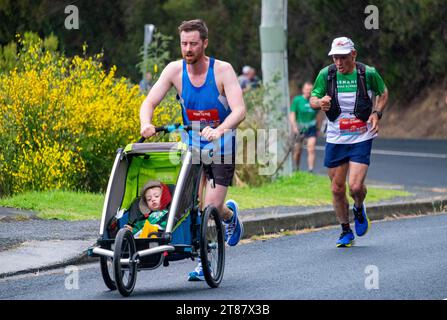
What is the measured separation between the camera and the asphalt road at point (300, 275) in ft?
32.1

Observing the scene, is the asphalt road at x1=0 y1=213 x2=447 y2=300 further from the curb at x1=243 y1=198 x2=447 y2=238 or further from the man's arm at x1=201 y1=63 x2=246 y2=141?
the man's arm at x1=201 y1=63 x2=246 y2=141

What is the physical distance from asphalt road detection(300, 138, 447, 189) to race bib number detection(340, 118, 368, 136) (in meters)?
7.75

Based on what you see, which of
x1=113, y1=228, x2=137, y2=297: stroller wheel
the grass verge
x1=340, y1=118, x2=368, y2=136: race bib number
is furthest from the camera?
the grass verge

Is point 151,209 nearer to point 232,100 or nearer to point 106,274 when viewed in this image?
point 106,274

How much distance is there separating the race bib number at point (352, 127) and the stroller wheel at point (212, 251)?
7.97 ft

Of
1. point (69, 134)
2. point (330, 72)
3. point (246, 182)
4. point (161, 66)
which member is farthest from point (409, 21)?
point (330, 72)

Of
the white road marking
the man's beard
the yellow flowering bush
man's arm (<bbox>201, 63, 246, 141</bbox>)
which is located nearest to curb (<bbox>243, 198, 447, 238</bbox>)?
the yellow flowering bush

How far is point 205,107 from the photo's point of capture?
1020cm

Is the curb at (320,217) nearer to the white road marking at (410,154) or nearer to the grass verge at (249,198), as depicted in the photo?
the grass verge at (249,198)

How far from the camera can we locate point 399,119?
37312 mm

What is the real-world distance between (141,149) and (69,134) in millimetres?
6402

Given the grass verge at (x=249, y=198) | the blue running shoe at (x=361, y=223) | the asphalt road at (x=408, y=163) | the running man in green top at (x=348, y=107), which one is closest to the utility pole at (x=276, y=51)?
the grass verge at (x=249, y=198)

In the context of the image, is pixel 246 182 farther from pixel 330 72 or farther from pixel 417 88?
pixel 417 88

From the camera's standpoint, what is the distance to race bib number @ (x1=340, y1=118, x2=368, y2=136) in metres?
12.5
